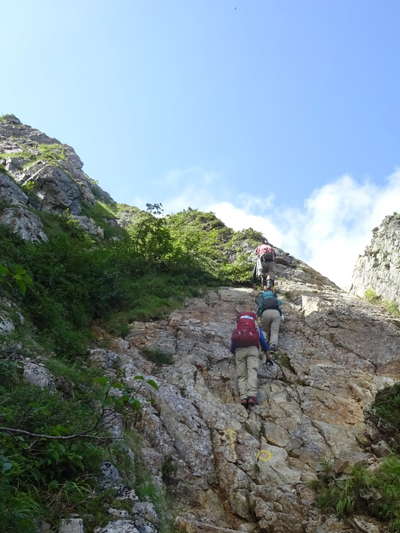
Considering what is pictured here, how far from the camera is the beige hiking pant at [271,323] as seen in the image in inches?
470

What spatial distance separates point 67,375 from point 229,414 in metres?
3.41

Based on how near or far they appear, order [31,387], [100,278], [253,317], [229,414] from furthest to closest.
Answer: [100,278], [253,317], [229,414], [31,387]

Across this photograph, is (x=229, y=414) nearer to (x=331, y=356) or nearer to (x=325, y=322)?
(x=331, y=356)

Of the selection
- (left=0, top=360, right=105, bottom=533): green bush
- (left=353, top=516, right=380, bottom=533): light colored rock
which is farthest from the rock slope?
(left=0, top=360, right=105, bottom=533): green bush

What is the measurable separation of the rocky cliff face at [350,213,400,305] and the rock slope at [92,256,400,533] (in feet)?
11.5

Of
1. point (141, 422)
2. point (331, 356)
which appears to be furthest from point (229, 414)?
point (331, 356)

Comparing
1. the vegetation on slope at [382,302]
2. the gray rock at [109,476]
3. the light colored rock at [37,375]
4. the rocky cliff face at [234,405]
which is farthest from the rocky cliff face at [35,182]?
the vegetation on slope at [382,302]

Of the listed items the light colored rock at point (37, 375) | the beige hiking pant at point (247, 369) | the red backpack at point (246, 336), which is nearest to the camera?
the light colored rock at point (37, 375)

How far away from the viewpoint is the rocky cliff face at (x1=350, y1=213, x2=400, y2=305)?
1736 cm

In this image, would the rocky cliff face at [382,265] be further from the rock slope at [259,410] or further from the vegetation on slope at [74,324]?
the vegetation on slope at [74,324]

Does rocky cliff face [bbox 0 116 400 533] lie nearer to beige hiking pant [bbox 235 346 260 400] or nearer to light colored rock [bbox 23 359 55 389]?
light colored rock [bbox 23 359 55 389]

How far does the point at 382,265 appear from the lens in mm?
18781

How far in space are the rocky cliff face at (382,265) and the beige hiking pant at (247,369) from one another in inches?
343

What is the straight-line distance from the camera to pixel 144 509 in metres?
4.96
